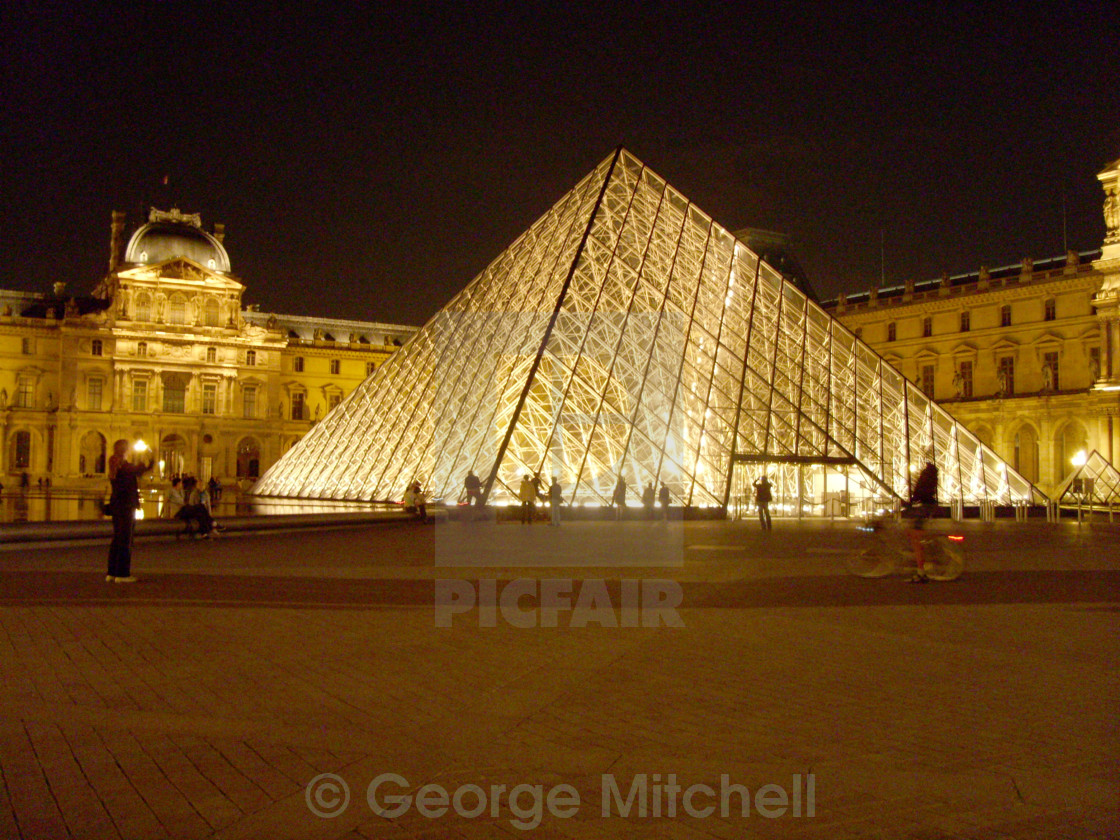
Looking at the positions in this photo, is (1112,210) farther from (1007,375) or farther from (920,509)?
(920,509)

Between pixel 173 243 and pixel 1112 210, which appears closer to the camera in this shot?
pixel 1112 210

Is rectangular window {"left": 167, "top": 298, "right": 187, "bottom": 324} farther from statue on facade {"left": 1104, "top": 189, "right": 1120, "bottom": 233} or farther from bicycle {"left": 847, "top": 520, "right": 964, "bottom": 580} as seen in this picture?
bicycle {"left": 847, "top": 520, "right": 964, "bottom": 580}

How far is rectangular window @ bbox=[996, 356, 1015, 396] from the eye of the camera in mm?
56625

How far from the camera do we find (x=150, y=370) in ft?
226

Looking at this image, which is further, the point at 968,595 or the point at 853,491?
the point at 853,491

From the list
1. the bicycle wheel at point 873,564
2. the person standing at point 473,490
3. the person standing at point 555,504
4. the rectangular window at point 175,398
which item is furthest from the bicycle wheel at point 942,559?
the rectangular window at point 175,398

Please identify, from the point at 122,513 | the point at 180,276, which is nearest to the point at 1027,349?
the point at 180,276

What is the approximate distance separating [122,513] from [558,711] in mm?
6453

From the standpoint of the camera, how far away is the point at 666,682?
18.4ft

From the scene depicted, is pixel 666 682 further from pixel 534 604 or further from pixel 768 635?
pixel 534 604

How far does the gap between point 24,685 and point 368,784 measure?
8.16ft

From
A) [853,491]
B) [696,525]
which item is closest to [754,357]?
[853,491]

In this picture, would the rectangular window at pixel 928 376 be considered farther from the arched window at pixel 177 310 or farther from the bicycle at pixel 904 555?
the bicycle at pixel 904 555

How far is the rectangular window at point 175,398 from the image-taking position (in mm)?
70250
